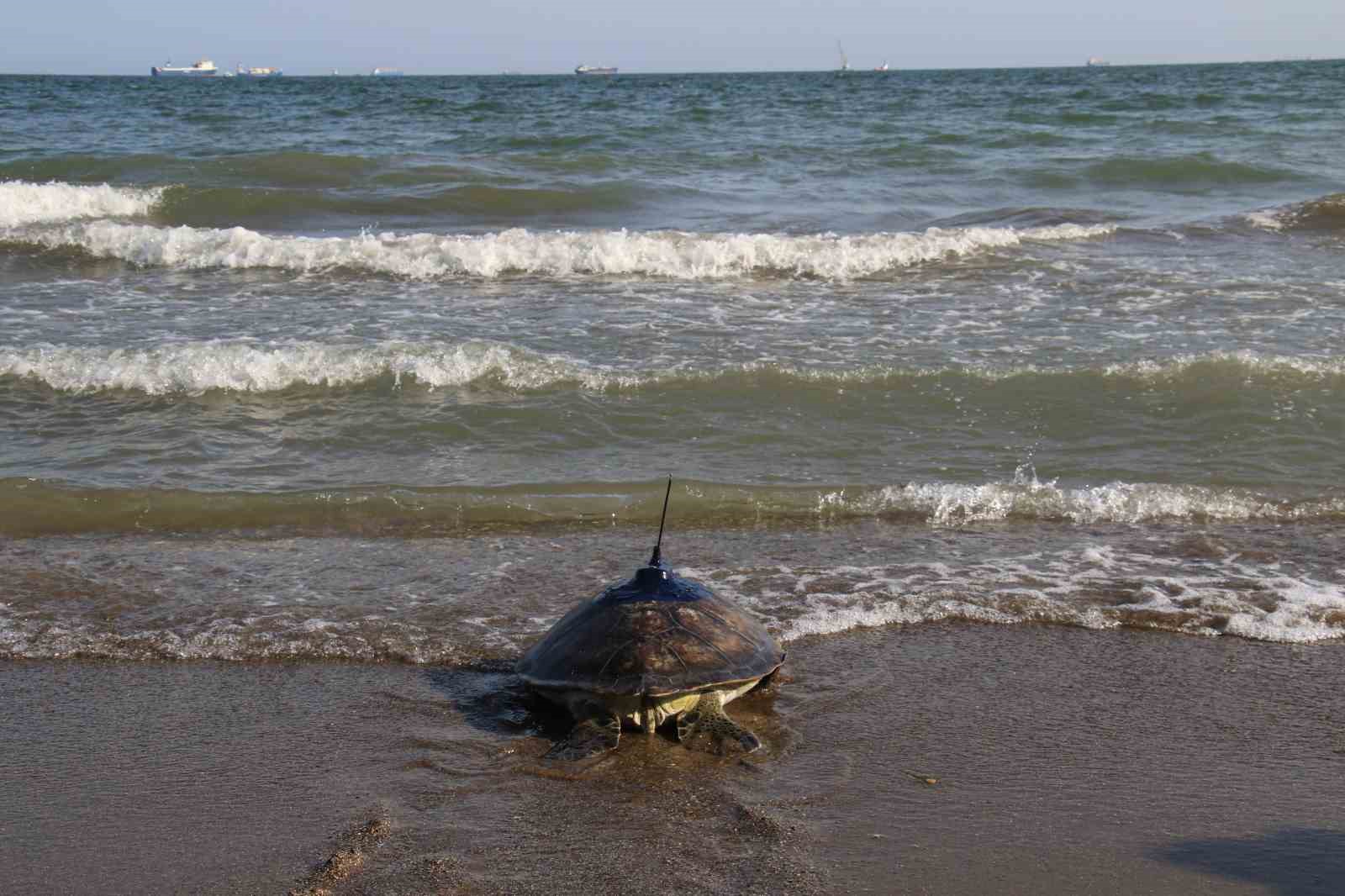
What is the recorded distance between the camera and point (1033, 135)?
24.2 metres

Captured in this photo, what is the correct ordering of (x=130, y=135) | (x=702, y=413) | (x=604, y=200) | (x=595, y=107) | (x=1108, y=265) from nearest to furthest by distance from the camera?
(x=702, y=413)
(x=1108, y=265)
(x=604, y=200)
(x=130, y=135)
(x=595, y=107)

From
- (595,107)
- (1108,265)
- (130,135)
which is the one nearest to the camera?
(1108,265)

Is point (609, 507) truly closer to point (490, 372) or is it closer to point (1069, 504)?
point (1069, 504)

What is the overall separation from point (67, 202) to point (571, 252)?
7.61 meters

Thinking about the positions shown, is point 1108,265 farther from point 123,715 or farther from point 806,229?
point 123,715

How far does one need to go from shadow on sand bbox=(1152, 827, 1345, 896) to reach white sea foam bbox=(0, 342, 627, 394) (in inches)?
201

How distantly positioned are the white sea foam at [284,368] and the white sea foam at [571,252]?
141 inches

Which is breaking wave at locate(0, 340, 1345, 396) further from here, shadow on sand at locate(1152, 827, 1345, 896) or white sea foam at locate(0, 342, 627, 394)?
shadow on sand at locate(1152, 827, 1345, 896)

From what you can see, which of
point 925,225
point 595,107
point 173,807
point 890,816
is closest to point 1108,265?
point 925,225

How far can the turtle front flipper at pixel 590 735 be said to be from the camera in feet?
12.8

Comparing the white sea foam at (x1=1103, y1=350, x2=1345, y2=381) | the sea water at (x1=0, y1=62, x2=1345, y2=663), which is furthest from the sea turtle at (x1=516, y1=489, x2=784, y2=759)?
the white sea foam at (x1=1103, y1=350, x2=1345, y2=381)

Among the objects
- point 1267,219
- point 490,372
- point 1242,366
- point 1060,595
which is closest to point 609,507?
point 1060,595

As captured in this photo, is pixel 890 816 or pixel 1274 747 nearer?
pixel 890 816

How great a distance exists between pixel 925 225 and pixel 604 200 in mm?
4306
